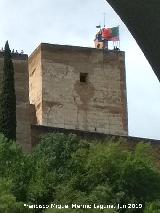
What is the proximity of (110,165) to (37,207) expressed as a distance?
252 centimetres

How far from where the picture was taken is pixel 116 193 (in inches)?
670

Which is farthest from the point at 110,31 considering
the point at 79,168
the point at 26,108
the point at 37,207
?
the point at 37,207

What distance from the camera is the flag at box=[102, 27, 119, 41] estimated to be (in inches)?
1363

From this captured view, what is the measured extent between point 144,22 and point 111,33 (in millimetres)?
33729

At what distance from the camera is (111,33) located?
115 feet

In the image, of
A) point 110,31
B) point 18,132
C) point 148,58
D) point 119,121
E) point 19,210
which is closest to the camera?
point 148,58

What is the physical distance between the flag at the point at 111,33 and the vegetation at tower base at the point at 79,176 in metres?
15.1

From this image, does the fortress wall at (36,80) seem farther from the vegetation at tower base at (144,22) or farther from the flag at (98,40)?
the vegetation at tower base at (144,22)

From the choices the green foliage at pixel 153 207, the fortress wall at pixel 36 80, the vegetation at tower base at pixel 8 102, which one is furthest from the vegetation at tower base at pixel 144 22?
the fortress wall at pixel 36 80

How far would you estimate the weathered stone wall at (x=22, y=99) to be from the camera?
23703mm

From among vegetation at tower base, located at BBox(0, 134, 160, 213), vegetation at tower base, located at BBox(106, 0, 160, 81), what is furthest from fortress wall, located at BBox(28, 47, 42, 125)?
vegetation at tower base, located at BBox(106, 0, 160, 81)

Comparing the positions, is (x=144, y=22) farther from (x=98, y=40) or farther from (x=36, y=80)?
(x=98, y=40)

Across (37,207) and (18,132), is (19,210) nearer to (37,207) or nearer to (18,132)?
(37,207)

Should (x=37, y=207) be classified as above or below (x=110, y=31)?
below
